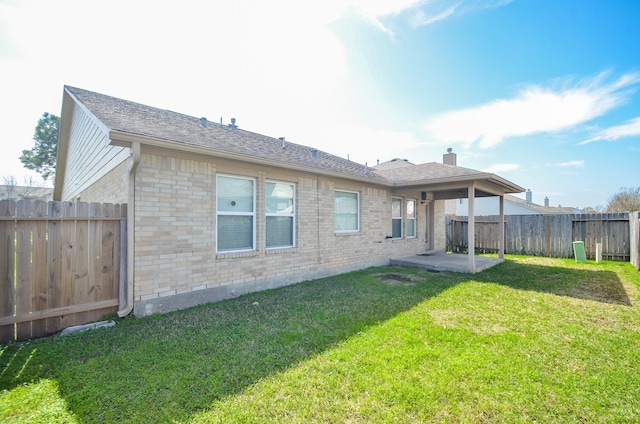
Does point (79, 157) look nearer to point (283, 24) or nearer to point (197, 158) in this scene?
point (197, 158)

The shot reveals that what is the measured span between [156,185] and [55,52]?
472 centimetres

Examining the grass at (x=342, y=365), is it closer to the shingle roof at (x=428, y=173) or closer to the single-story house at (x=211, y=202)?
the single-story house at (x=211, y=202)

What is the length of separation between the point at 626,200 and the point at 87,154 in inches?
1367

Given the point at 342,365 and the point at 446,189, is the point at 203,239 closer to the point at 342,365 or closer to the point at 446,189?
the point at 342,365

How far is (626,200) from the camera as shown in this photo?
22.3 meters

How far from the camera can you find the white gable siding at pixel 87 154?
5672mm

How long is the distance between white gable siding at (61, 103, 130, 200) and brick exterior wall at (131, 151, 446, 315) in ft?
3.06

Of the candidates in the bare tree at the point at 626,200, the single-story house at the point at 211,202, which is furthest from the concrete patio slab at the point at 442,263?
the bare tree at the point at 626,200

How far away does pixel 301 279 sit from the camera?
7.12 metres

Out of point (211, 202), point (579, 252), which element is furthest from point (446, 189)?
point (211, 202)

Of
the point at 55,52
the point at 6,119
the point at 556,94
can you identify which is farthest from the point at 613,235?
the point at 6,119

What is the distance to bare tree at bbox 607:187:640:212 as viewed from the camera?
21.0 metres

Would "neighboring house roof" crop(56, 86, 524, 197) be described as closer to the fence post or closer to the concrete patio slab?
the concrete patio slab

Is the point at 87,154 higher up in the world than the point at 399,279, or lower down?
higher up
